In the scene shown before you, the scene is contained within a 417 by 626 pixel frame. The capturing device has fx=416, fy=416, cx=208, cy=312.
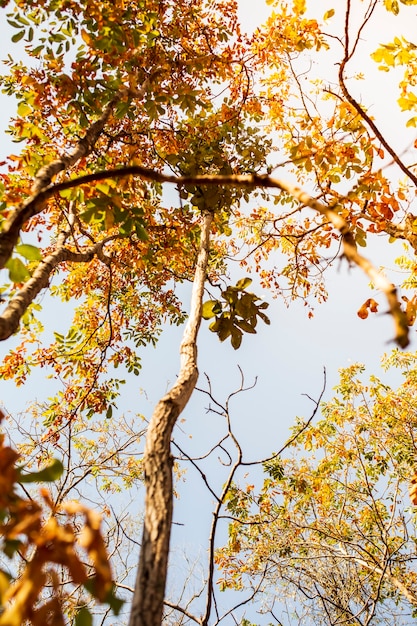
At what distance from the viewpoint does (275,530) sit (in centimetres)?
884

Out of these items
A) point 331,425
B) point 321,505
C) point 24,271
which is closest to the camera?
point 24,271

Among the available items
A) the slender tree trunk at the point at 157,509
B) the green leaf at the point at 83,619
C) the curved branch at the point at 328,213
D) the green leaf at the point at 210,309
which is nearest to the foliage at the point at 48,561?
the green leaf at the point at 83,619

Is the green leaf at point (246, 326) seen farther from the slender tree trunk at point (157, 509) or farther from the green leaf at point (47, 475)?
the green leaf at point (47, 475)

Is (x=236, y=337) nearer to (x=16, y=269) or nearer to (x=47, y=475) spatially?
(x=16, y=269)

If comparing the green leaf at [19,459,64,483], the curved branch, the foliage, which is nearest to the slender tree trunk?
the foliage

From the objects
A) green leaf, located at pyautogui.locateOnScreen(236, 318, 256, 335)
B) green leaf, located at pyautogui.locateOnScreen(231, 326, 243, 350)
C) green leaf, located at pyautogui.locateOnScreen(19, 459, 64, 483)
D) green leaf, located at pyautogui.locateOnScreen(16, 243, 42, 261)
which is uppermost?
green leaf, located at pyautogui.locateOnScreen(236, 318, 256, 335)

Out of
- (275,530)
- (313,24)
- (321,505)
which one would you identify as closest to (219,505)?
(313,24)

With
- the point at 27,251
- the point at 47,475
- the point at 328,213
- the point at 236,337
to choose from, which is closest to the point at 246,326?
the point at 236,337

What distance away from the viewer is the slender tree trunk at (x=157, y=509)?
1116mm

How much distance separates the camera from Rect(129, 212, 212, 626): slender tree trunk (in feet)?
3.66

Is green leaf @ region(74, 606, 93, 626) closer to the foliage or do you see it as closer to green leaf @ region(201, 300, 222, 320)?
the foliage

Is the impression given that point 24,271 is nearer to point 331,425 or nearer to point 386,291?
point 386,291

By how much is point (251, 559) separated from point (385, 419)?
4.42 m

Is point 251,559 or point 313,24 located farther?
point 251,559
